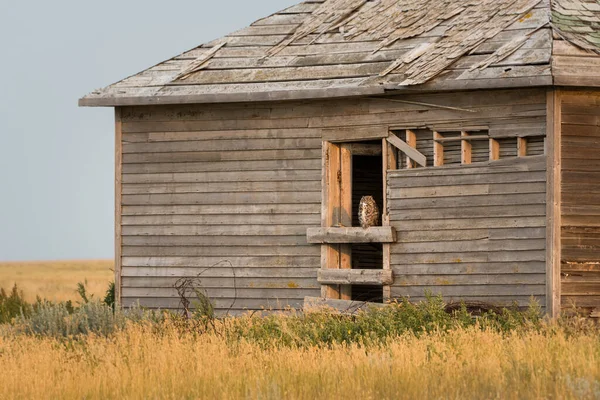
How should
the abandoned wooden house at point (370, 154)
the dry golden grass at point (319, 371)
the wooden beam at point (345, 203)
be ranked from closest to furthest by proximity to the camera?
the dry golden grass at point (319, 371) → the abandoned wooden house at point (370, 154) → the wooden beam at point (345, 203)

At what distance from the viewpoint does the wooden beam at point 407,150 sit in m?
15.6

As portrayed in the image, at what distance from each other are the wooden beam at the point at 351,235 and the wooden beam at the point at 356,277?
1.36 ft

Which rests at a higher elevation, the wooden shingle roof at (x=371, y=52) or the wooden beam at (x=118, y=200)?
the wooden shingle roof at (x=371, y=52)

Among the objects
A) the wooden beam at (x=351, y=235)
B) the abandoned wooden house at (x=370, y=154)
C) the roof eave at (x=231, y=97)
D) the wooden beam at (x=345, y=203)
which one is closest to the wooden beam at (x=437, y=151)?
the abandoned wooden house at (x=370, y=154)

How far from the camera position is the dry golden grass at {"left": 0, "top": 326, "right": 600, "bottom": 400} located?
9.40 metres

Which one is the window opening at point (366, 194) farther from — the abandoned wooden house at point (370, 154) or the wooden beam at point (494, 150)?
the wooden beam at point (494, 150)

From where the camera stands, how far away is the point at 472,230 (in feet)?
49.8

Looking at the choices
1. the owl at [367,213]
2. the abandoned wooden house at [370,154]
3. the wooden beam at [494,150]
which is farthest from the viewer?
Answer: the owl at [367,213]

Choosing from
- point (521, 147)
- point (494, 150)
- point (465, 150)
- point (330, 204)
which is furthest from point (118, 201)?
point (521, 147)

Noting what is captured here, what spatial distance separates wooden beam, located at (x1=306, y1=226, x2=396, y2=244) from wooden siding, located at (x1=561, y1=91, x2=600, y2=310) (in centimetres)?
245

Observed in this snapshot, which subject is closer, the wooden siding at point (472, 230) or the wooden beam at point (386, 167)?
the wooden siding at point (472, 230)

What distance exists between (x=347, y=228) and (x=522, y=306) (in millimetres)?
2717

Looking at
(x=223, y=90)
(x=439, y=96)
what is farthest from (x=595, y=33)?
(x=223, y=90)

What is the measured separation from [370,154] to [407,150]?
0.97 m
